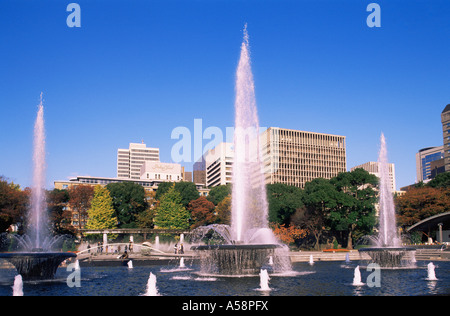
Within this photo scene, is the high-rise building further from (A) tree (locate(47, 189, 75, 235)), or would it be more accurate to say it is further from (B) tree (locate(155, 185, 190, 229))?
(A) tree (locate(47, 189, 75, 235))

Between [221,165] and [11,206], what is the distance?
394 ft

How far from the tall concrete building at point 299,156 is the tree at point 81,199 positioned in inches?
3536

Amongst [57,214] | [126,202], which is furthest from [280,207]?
[57,214]

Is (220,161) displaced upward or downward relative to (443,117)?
downward

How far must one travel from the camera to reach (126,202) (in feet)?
301

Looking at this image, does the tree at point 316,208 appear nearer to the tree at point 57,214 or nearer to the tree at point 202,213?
the tree at point 202,213

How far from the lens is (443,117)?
15912 cm

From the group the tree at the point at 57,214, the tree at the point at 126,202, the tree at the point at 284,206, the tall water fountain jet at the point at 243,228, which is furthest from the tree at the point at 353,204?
the tree at the point at 57,214

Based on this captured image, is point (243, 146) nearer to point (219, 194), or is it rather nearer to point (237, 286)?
point (237, 286)

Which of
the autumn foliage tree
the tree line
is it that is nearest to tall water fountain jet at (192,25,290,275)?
the autumn foliage tree

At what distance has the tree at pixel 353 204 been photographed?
2645 inches
